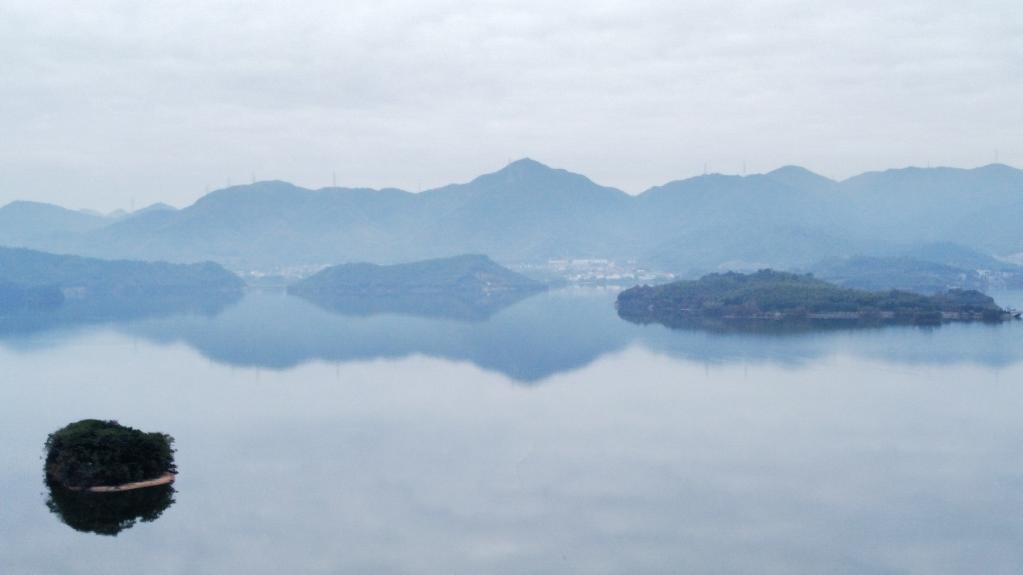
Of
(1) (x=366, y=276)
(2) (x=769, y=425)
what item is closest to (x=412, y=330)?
(2) (x=769, y=425)

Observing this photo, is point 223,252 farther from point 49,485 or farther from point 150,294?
point 49,485

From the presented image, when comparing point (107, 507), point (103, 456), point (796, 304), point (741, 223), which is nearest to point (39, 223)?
point (741, 223)

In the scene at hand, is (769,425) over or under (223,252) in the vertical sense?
under

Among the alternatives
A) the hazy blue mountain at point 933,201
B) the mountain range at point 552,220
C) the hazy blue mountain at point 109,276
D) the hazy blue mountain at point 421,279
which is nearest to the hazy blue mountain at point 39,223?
the mountain range at point 552,220

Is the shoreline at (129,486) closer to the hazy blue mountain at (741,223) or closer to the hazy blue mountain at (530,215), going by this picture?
the hazy blue mountain at (741,223)

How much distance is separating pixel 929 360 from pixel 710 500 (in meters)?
15.6

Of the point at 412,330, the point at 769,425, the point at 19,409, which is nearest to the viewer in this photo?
the point at 769,425

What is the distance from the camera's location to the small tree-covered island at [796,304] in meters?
39.2

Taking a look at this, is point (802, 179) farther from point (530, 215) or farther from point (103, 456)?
point (103, 456)

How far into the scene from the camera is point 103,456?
579 inches

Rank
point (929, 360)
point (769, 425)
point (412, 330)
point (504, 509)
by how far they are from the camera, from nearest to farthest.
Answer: point (504, 509) < point (769, 425) < point (929, 360) < point (412, 330)

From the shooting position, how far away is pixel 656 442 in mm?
17797

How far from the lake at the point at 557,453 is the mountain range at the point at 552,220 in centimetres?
6169

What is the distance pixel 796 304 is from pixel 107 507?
31.7 m
